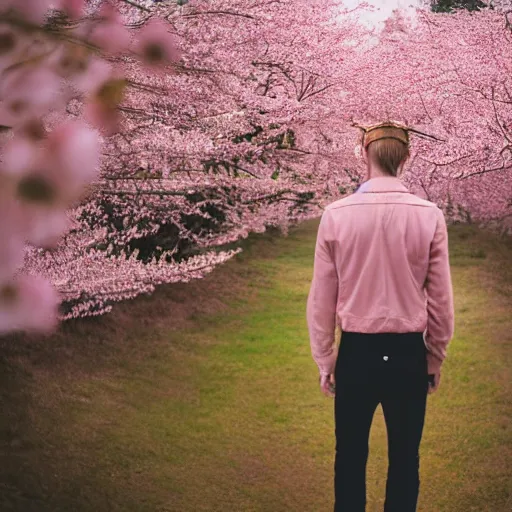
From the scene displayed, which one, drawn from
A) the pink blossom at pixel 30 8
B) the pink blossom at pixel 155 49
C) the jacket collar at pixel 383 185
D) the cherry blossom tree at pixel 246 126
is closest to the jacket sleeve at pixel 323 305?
the jacket collar at pixel 383 185

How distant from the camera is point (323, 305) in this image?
7.13 feet

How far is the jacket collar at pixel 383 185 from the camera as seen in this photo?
204cm

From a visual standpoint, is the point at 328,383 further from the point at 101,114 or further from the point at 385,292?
the point at 101,114

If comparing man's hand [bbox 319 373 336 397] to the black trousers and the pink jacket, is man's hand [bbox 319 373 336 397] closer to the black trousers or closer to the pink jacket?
the black trousers

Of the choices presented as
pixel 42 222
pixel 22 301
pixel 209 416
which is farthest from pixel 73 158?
pixel 209 416

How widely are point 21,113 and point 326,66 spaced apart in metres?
7.03

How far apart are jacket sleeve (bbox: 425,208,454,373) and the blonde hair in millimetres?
210

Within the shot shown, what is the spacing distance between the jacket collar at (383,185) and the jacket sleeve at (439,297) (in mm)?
158

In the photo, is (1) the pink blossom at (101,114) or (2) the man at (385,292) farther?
(2) the man at (385,292)

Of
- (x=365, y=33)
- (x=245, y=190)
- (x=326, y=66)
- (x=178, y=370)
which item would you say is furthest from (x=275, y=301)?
(x=365, y=33)

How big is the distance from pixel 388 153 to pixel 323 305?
1.84ft

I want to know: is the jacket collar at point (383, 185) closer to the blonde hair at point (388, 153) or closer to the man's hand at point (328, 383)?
the blonde hair at point (388, 153)

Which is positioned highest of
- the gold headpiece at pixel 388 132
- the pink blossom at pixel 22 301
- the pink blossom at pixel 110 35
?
the gold headpiece at pixel 388 132

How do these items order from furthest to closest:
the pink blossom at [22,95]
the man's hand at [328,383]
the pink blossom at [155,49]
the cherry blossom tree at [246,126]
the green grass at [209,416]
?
the cherry blossom tree at [246,126], the green grass at [209,416], the man's hand at [328,383], the pink blossom at [155,49], the pink blossom at [22,95]
